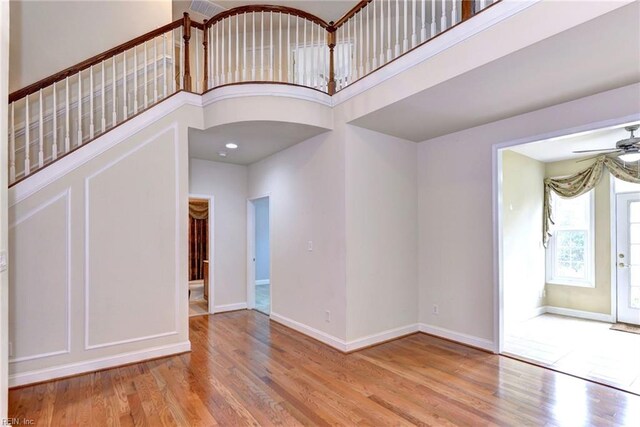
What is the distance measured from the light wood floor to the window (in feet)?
9.32

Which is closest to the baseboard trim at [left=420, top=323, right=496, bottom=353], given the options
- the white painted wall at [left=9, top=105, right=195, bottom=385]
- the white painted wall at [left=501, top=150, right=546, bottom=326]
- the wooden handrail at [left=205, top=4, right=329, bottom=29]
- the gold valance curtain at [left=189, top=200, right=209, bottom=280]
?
the white painted wall at [left=501, top=150, right=546, bottom=326]

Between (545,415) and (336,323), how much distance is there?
212 centimetres

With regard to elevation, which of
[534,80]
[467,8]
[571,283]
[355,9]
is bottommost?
[571,283]

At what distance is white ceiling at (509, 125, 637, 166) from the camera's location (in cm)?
406

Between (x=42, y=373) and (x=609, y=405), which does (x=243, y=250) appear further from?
(x=609, y=405)

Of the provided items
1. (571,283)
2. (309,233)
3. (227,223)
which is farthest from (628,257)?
(227,223)

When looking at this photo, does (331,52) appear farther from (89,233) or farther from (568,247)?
(568,247)

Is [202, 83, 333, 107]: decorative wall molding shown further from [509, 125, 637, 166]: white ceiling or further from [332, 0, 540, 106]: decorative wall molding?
[509, 125, 637, 166]: white ceiling

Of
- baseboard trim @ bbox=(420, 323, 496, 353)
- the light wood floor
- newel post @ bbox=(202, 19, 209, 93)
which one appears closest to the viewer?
the light wood floor

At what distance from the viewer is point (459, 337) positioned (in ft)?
13.7

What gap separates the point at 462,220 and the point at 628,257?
9.40 feet

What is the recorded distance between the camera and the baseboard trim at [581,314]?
16.5 feet

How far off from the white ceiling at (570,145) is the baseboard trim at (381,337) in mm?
2588

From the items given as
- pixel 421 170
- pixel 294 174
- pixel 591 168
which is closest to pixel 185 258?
pixel 294 174
